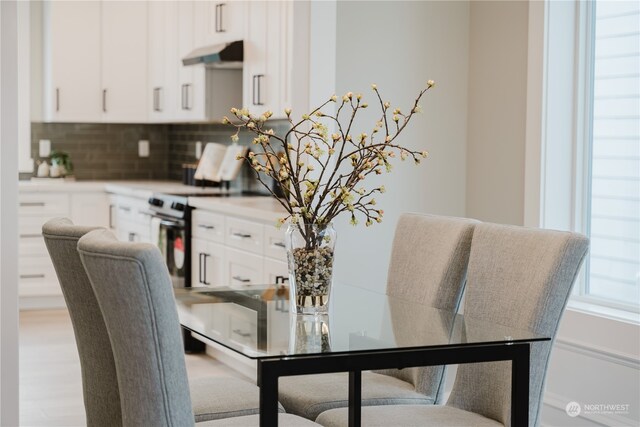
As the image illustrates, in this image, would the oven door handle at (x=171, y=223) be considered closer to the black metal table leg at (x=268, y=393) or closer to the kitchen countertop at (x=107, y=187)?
the kitchen countertop at (x=107, y=187)

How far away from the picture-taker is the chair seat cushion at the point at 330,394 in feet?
8.83

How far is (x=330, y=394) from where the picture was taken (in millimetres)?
2730

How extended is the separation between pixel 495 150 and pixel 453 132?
240 mm

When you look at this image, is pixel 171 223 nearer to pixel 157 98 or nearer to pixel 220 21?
pixel 220 21

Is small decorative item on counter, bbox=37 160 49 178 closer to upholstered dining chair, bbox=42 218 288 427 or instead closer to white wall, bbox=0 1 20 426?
white wall, bbox=0 1 20 426

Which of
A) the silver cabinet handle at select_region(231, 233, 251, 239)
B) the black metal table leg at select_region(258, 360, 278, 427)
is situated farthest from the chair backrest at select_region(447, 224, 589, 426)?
the silver cabinet handle at select_region(231, 233, 251, 239)

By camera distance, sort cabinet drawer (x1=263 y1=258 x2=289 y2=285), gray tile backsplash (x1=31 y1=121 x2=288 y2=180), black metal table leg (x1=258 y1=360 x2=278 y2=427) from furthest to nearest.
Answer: gray tile backsplash (x1=31 y1=121 x2=288 y2=180) → cabinet drawer (x1=263 y1=258 x2=289 y2=285) → black metal table leg (x1=258 y1=360 x2=278 y2=427)

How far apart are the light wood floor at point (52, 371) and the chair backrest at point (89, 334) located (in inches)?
72.4

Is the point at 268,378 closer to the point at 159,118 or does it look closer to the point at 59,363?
the point at 59,363

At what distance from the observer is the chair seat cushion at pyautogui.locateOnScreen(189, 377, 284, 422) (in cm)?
248

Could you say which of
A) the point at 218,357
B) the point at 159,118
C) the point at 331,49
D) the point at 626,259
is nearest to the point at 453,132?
the point at 331,49

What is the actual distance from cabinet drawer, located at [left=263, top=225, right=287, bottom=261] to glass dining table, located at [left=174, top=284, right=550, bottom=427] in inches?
66.0

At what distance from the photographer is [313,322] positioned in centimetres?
241

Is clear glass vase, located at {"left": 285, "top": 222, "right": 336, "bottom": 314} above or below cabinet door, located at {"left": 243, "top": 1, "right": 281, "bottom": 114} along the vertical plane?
below
